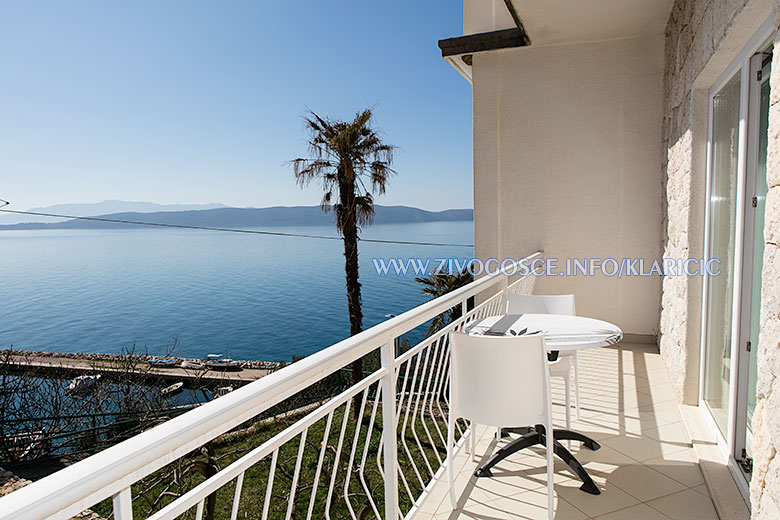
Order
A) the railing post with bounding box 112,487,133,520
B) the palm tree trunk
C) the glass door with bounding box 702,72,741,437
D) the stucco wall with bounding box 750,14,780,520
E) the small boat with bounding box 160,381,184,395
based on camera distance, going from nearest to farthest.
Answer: the railing post with bounding box 112,487,133,520
the stucco wall with bounding box 750,14,780,520
the glass door with bounding box 702,72,741,437
the palm tree trunk
the small boat with bounding box 160,381,184,395

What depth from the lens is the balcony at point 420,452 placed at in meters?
0.67

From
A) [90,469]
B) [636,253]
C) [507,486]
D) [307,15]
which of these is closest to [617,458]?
[507,486]

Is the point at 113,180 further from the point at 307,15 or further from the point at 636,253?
the point at 636,253

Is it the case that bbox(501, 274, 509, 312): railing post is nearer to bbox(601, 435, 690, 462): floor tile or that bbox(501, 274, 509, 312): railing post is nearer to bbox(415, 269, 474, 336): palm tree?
bbox(601, 435, 690, 462): floor tile

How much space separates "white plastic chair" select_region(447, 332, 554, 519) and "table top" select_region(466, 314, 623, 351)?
0.97ft

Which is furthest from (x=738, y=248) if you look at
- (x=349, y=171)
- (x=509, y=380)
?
(x=349, y=171)

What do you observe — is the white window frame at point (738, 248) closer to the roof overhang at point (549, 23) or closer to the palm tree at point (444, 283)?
the roof overhang at point (549, 23)

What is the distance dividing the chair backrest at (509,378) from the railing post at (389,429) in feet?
1.92

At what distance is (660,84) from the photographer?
5.37 m

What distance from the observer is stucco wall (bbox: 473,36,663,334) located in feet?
18.0

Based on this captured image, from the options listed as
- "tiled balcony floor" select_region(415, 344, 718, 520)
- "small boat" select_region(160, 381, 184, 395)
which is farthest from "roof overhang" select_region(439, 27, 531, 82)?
"small boat" select_region(160, 381, 184, 395)

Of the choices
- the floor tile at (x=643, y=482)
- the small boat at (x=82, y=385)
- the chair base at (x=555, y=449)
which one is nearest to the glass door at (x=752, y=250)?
the floor tile at (x=643, y=482)

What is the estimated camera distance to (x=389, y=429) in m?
1.78

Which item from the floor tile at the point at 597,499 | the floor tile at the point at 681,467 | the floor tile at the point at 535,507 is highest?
the floor tile at the point at 681,467
